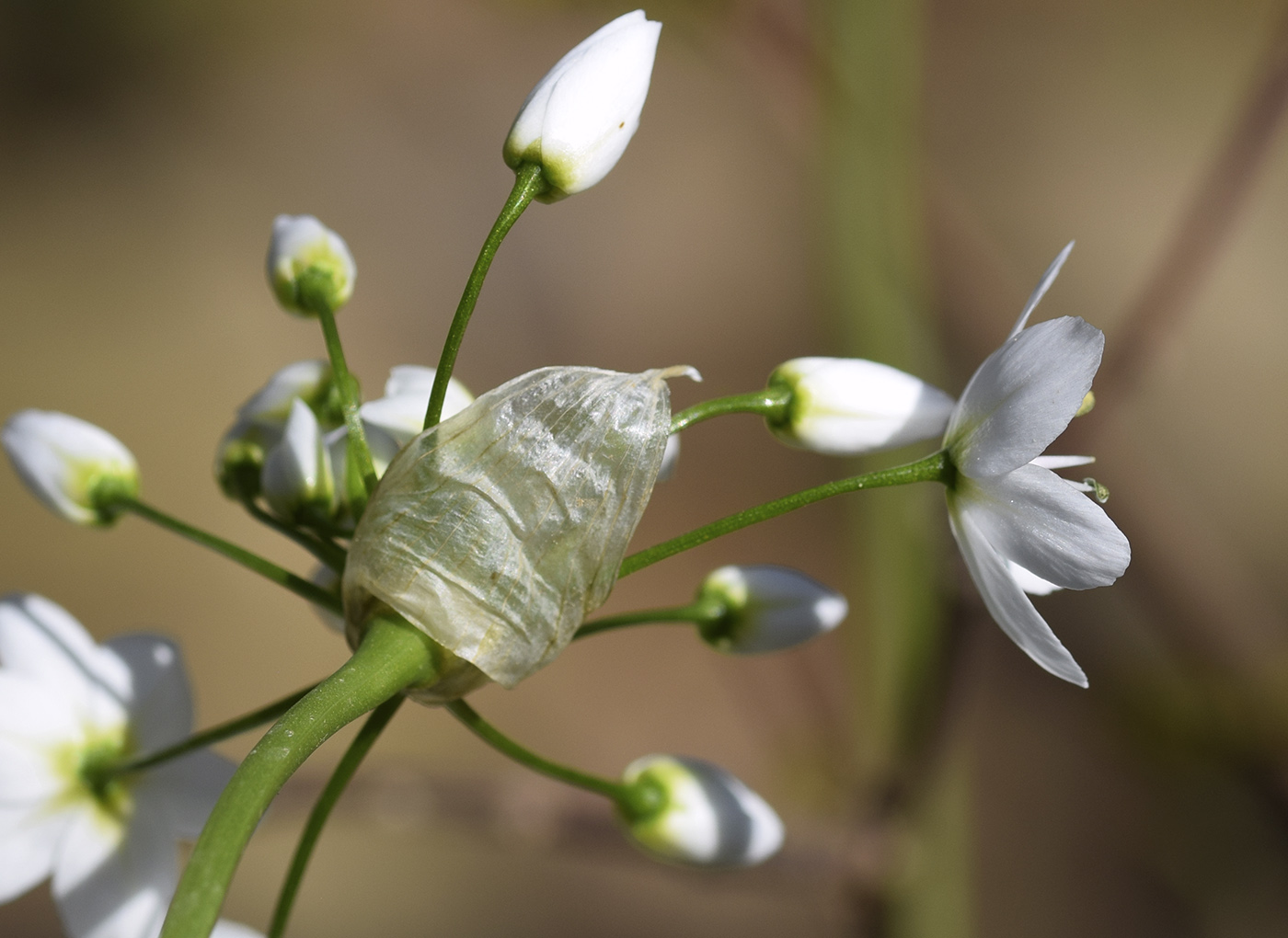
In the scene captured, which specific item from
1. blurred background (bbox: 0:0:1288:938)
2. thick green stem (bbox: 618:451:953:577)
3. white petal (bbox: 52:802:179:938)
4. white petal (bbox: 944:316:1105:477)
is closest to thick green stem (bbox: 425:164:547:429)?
thick green stem (bbox: 618:451:953:577)

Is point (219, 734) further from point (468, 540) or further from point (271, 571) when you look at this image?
point (468, 540)

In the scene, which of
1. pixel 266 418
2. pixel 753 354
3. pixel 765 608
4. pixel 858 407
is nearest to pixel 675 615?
pixel 765 608

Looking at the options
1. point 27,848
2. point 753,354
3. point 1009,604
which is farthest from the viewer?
point 753,354

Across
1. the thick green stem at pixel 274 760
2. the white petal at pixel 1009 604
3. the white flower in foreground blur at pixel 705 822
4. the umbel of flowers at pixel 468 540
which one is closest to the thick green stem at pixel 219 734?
the umbel of flowers at pixel 468 540

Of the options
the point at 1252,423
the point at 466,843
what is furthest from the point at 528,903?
the point at 1252,423

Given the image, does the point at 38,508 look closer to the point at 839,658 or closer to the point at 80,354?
the point at 80,354

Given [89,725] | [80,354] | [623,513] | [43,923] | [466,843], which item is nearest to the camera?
[623,513]
